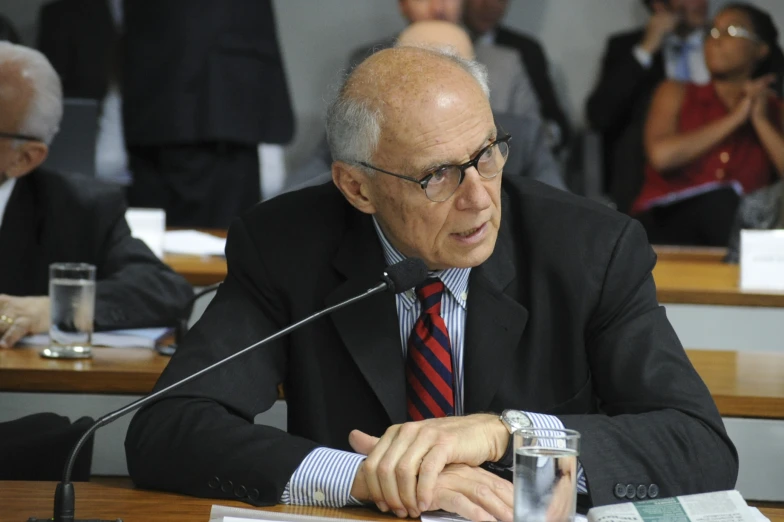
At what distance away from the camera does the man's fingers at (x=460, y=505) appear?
50.9 inches

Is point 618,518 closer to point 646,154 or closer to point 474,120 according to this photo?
point 474,120

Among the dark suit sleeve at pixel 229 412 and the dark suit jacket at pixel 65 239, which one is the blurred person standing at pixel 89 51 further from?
the dark suit sleeve at pixel 229 412

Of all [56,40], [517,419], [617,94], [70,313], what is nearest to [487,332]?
[517,419]

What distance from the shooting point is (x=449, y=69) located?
1713mm

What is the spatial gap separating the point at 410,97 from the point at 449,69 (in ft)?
0.27

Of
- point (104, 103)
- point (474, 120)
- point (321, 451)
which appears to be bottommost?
point (104, 103)

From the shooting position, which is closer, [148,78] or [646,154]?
[148,78]

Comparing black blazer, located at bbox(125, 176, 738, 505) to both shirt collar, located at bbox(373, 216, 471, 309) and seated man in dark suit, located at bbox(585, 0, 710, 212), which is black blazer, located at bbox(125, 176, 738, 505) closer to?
shirt collar, located at bbox(373, 216, 471, 309)

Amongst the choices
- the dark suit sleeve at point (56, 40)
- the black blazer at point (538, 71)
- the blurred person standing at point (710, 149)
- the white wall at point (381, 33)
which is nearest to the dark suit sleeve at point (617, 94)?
the black blazer at point (538, 71)

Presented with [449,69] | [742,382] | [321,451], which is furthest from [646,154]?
[321,451]

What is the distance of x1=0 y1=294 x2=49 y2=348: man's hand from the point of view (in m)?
2.25

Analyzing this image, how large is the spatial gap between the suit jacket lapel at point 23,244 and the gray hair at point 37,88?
131 mm

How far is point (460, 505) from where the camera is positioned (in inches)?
51.3

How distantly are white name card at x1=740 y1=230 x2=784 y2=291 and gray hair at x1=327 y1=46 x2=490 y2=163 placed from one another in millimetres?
1421
